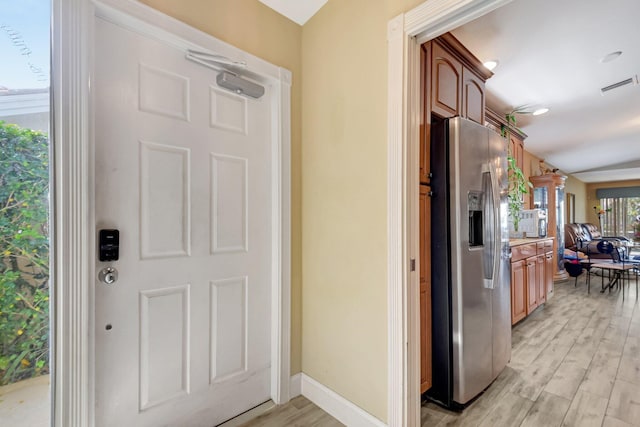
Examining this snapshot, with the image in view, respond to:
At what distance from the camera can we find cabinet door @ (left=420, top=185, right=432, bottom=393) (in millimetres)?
1800

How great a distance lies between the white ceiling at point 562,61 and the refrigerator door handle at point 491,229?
101 cm

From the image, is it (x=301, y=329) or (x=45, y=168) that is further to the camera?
(x=301, y=329)

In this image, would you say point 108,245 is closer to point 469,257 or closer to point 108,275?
point 108,275

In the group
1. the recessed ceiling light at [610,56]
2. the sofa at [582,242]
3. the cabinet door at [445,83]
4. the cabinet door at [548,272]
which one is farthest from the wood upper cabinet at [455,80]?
the sofa at [582,242]

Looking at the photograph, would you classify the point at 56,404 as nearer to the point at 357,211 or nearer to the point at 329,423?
the point at 329,423

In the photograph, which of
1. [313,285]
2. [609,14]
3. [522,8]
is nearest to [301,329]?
[313,285]

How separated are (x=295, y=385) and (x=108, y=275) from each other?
4.56 ft

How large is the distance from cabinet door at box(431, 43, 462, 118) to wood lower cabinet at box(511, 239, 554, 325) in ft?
5.38

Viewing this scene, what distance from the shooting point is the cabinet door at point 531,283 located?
10.3ft

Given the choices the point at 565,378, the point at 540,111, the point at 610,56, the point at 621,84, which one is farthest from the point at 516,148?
the point at 565,378

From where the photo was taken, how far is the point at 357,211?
169cm

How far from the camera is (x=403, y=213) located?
1445 mm

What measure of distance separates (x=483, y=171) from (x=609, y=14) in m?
1.37

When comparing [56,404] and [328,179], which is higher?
[328,179]
